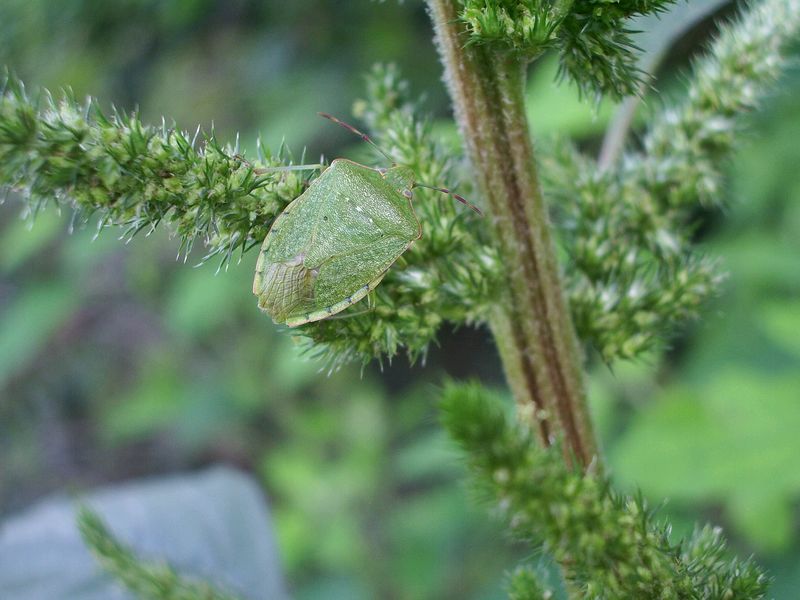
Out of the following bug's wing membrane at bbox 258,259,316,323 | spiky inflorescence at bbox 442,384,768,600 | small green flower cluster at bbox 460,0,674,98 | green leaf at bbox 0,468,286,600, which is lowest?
spiky inflorescence at bbox 442,384,768,600

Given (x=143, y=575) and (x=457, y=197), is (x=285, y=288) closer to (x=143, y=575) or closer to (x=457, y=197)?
(x=457, y=197)

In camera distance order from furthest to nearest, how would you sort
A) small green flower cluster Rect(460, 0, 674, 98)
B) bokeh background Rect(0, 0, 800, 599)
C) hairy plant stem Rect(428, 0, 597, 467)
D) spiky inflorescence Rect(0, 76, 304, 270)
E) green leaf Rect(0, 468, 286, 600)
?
A: 1. bokeh background Rect(0, 0, 800, 599)
2. green leaf Rect(0, 468, 286, 600)
3. hairy plant stem Rect(428, 0, 597, 467)
4. small green flower cluster Rect(460, 0, 674, 98)
5. spiky inflorescence Rect(0, 76, 304, 270)

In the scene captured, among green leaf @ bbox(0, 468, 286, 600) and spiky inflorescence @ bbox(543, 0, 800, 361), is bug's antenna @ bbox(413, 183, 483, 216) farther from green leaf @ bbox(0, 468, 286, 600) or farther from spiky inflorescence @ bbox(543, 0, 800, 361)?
green leaf @ bbox(0, 468, 286, 600)

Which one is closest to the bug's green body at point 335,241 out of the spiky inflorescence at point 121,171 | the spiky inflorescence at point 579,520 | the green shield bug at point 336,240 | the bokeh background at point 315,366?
the green shield bug at point 336,240

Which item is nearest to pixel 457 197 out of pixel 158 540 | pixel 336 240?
pixel 336 240

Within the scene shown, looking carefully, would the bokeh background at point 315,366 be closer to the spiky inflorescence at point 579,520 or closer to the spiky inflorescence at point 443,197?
the spiky inflorescence at point 443,197

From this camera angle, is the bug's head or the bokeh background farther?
the bokeh background

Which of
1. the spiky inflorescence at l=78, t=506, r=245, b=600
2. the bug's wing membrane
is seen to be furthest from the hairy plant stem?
the spiky inflorescence at l=78, t=506, r=245, b=600
